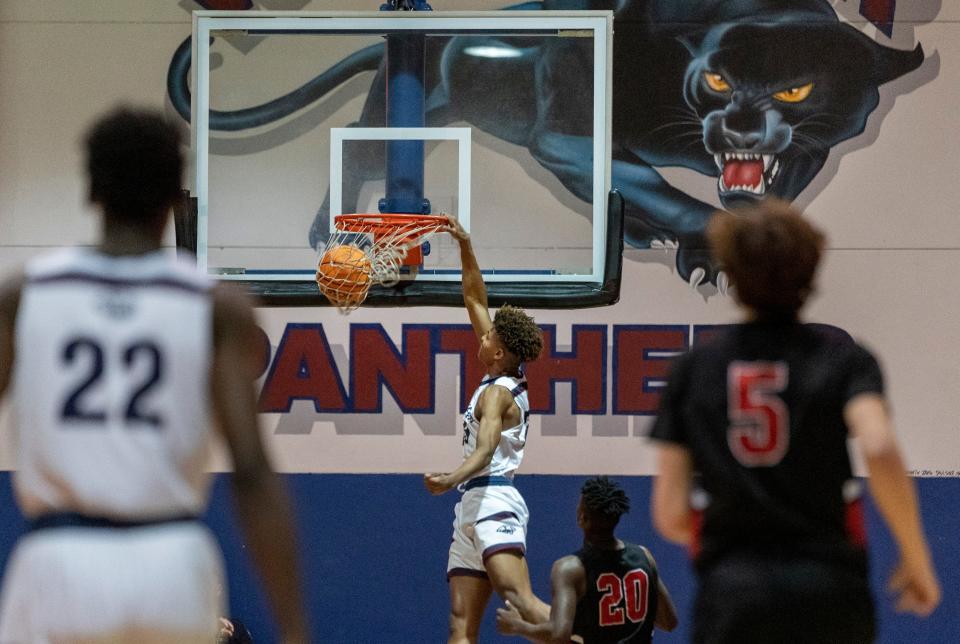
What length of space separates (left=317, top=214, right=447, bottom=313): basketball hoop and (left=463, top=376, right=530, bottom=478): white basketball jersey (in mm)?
1016

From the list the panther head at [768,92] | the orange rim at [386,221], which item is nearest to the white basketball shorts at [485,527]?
the orange rim at [386,221]

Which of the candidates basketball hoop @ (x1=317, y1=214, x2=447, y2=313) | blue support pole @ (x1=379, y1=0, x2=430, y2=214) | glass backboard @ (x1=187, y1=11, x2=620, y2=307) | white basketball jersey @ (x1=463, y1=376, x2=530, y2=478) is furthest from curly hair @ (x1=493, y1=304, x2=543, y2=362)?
blue support pole @ (x1=379, y1=0, x2=430, y2=214)

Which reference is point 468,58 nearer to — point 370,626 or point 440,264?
point 440,264

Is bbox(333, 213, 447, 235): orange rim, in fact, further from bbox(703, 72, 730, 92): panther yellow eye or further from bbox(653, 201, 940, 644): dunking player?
bbox(653, 201, 940, 644): dunking player

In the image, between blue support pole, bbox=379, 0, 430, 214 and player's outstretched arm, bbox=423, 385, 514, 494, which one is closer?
player's outstretched arm, bbox=423, 385, 514, 494

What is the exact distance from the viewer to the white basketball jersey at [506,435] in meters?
6.34

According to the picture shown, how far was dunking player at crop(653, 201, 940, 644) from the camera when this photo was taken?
255 cm

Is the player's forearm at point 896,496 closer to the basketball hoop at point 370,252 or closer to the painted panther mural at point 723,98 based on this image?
the basketball hoop at point 370,252

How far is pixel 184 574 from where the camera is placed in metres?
2.17

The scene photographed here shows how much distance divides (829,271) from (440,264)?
2558 mm

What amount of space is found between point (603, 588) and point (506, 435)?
1.74 metres

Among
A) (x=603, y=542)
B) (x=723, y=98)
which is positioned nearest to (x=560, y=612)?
(x=603, y=542)

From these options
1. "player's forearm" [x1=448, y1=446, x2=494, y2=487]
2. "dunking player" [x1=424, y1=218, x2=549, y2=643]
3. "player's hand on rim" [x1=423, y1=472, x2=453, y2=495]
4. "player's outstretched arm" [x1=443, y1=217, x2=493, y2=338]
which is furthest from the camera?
"player's outstretched arm" [x1=443, y1=217, x2=493, y2=338]

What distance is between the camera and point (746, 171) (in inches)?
322
